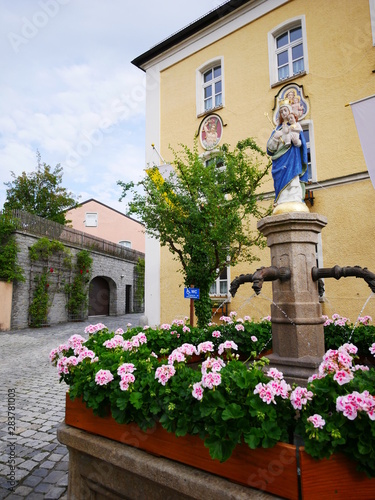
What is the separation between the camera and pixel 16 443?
12.5ft

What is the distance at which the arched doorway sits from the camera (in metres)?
22.4

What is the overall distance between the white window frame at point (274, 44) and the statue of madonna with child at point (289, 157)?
7.74 meters

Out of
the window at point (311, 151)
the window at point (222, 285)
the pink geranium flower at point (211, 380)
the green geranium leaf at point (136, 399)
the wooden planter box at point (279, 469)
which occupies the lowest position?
the wooden planter box at point (279, 469)

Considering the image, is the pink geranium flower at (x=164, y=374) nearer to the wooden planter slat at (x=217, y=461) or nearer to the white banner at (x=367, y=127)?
the wooden planter slat at (x=217, y=461)

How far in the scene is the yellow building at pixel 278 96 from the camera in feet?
30.5

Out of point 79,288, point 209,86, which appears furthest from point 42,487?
point 79,288

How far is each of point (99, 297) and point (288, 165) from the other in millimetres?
20733

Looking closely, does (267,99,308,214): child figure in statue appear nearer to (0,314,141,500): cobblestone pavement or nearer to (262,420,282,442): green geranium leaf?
(262,420,282,442): green geranium leaf

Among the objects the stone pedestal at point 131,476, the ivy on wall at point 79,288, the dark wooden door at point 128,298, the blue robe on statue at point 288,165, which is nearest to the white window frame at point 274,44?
the blue robe on statue at point 288,165

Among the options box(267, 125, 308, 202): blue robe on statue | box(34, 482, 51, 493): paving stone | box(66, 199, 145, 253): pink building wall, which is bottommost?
box(34, 482, 51, 493): paving stone

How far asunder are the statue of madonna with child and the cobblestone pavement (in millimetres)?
3577

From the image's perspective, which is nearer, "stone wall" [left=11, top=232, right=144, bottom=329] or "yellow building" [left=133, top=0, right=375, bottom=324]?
"yellow building" [left=133, top=0, right=375, bottom=324]

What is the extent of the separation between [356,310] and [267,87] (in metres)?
7.60

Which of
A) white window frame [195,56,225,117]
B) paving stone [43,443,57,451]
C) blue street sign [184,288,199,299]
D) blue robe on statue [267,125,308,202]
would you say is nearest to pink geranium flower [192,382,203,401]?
paving stone [43,443,57,451]
